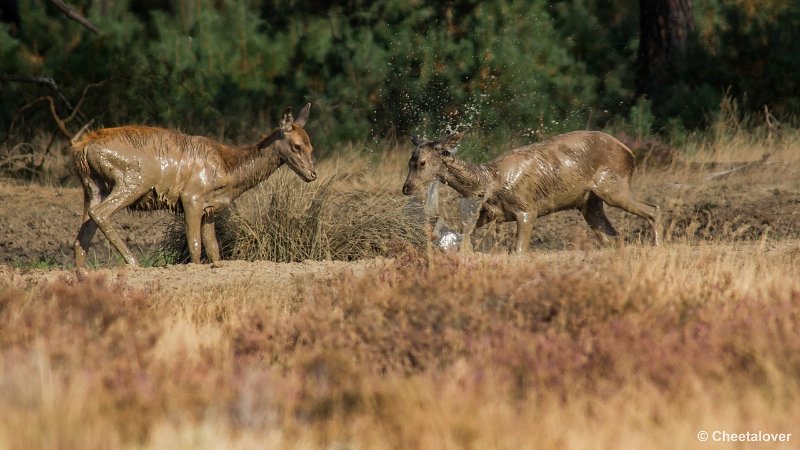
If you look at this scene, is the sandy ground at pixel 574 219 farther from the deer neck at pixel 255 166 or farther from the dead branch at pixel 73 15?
the deer neck at pixel 255 166

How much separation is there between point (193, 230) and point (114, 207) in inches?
29.5

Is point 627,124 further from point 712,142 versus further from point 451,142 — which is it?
point 451,142

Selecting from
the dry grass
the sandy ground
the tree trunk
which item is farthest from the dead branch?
the dry grass

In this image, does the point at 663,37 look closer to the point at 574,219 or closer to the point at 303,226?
the point at 574,219

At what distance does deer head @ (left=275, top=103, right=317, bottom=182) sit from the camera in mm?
12461

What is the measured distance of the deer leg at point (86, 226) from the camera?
12.2 m

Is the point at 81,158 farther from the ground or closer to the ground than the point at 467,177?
farther from the ground

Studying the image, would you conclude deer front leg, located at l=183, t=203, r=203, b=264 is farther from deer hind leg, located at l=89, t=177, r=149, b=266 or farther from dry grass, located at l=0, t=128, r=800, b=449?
dry grass, located at l=0, t=128, r=800, b=449

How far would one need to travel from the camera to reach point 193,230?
485 inches

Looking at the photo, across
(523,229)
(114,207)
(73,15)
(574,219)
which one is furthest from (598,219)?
(73,15)

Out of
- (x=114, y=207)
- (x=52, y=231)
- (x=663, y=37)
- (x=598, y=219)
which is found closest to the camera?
(x=114, y=207)

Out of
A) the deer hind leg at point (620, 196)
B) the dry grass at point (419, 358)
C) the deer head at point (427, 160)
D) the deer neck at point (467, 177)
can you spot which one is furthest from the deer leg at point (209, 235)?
the deer hind leg at point (620, 196)

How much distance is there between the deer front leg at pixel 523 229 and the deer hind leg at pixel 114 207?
342 cm

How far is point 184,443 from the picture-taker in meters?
5.42
